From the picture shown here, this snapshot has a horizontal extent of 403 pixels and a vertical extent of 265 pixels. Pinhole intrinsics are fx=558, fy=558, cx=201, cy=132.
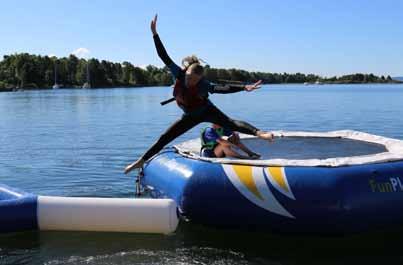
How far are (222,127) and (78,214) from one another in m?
2.17

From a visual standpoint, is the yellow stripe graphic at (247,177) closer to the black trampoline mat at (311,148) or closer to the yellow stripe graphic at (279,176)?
the yellow stripe graphic at (279,176)

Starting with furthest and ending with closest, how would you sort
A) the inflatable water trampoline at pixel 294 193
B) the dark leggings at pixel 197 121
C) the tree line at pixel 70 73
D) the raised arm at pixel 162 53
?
the tree line at pixel 70 73
the dark leggings at pixel 197 121
the raised arm at pixel 162 53
the inflatable water trampoline at pixel 294 193

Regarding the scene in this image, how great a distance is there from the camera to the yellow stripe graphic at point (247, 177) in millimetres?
5871

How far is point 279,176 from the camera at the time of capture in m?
5.84

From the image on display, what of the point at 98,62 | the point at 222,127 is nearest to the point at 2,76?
the point at 98,62

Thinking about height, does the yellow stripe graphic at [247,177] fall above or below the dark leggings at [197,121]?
below

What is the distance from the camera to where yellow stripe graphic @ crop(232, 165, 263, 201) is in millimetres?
5871

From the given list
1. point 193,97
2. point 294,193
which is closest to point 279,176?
point 294,193

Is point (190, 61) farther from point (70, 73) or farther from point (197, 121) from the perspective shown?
point (70, 73)

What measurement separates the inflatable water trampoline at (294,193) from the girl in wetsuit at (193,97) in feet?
2.22

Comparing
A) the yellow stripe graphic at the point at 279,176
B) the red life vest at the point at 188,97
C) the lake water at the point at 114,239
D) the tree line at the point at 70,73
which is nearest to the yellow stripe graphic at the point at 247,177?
the yellow stripe graphic at the point at 279,176

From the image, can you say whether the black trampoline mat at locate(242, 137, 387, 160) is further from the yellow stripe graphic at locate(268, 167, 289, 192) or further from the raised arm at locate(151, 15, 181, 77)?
the raised arm at locate(151, 15, 181, 77)

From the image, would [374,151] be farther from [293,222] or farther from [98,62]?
[98,62]

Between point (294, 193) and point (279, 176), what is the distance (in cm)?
24
